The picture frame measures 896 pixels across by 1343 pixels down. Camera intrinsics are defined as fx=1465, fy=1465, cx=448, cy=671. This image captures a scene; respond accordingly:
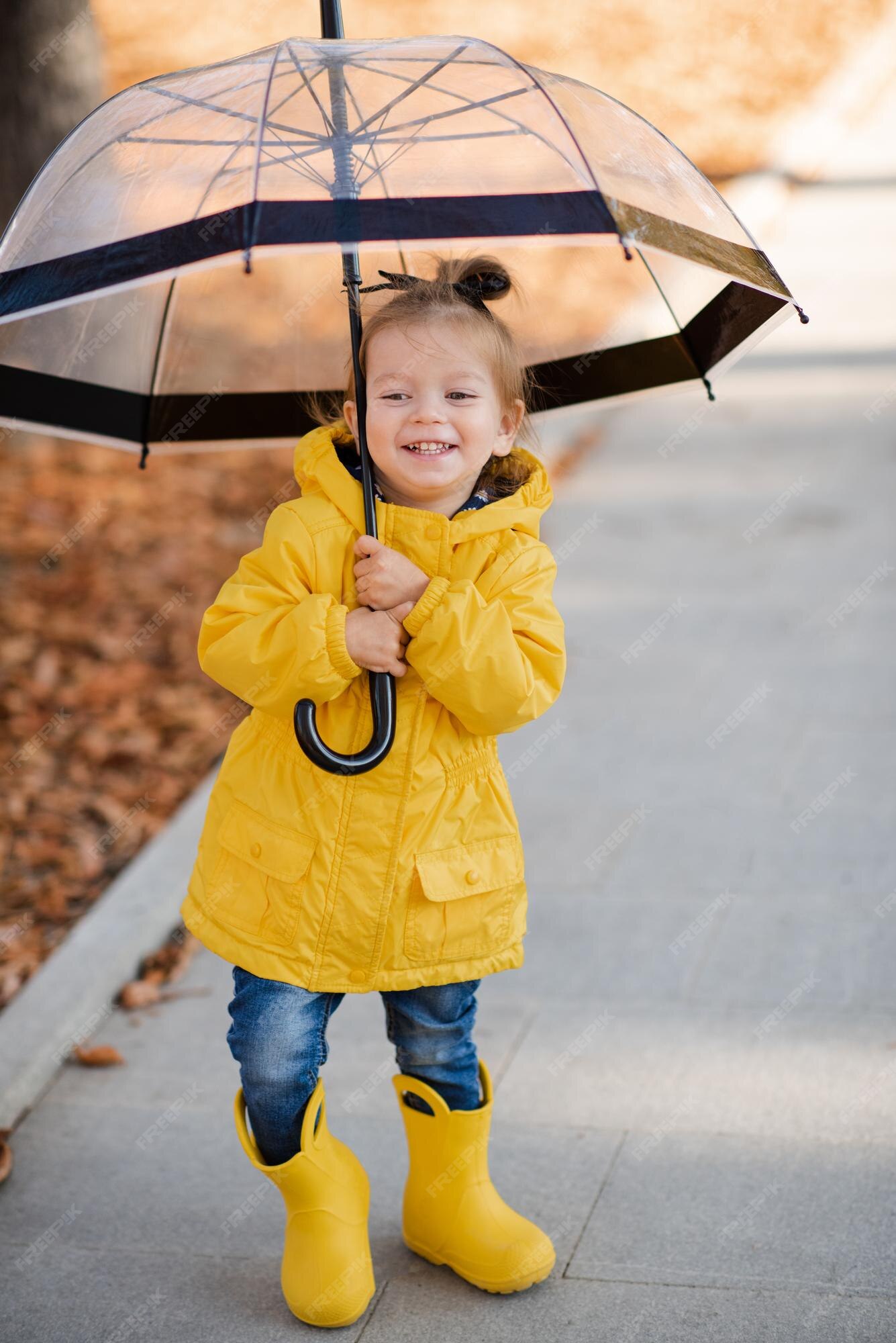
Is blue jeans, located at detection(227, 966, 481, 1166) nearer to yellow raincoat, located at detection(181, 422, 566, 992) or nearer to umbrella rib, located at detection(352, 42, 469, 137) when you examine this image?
yellow raincoat, located at detection(181, 422, 566, 992)

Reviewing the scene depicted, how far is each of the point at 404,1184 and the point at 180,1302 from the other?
535 mm

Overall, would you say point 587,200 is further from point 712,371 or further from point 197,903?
point 197,903

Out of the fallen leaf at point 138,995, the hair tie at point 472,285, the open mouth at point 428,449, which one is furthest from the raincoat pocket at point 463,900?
the fallen leaf at point 138,995

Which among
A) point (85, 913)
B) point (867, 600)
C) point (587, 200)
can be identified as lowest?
point (85, 913)

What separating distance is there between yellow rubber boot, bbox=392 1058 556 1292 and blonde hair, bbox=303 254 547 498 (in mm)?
1179

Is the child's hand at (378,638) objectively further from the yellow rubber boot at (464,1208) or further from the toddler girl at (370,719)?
the yellow rubber boot at (464,1208)

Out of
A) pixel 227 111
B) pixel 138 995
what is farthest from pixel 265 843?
pixel 138 995

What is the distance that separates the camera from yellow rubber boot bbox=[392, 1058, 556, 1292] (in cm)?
279

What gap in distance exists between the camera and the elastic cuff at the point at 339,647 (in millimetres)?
2453

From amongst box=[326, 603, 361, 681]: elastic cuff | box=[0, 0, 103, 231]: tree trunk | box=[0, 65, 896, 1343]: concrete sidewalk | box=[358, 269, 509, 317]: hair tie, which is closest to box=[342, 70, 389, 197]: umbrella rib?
box=[358, 269, 509, 317]: hair tie

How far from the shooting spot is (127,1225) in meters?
3.06

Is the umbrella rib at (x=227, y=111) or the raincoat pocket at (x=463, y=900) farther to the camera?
the raincoat pocket at (x=463, y=900)

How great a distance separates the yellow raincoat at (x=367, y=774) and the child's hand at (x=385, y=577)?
0.03 metres

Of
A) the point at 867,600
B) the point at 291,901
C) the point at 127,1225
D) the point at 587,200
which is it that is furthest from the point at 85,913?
the point at 867,600
